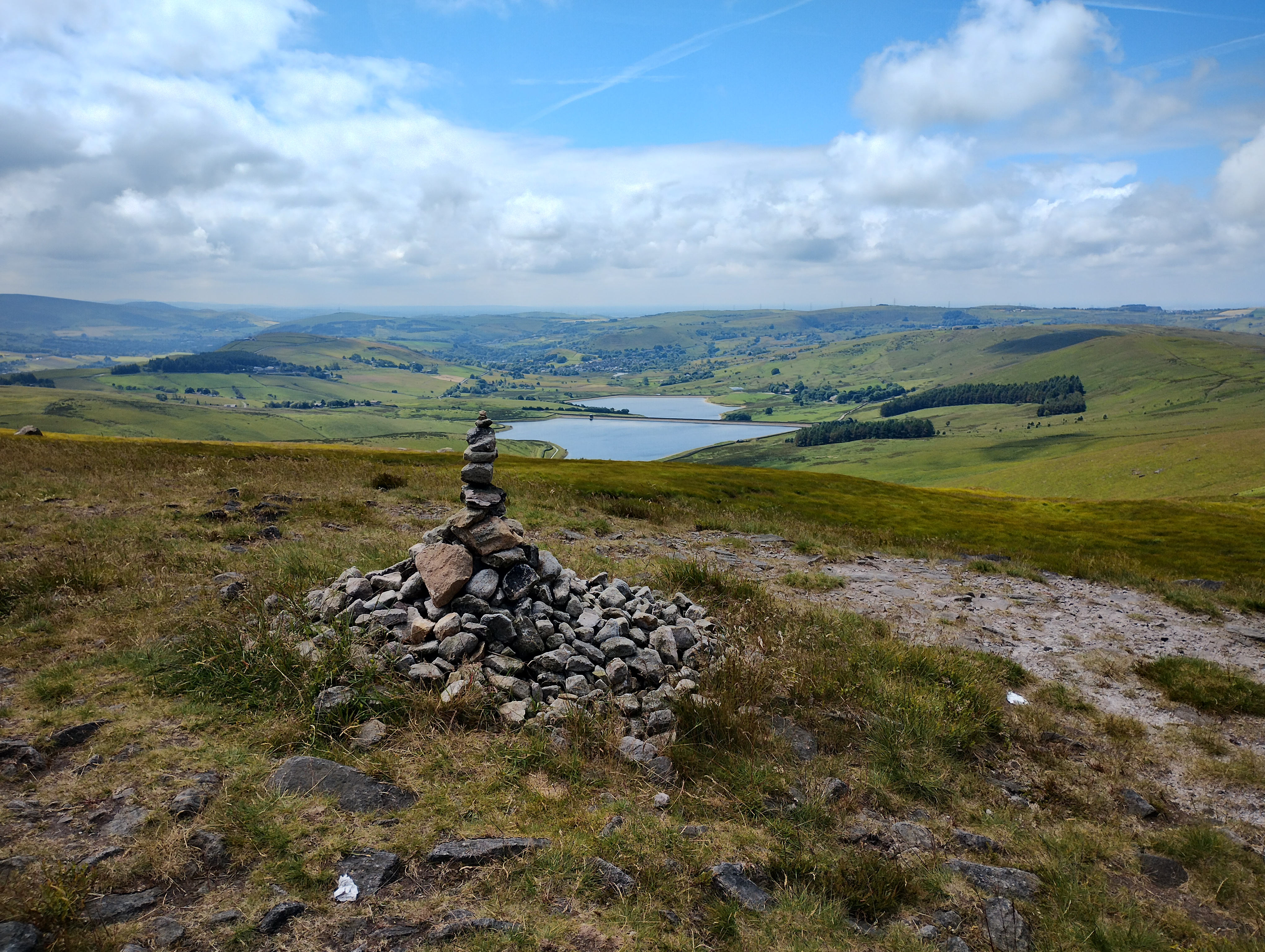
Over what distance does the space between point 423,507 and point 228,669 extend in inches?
627

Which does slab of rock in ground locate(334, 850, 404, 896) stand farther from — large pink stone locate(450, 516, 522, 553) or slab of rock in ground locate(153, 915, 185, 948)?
large pink stone locate(450, 516, 522, 553)

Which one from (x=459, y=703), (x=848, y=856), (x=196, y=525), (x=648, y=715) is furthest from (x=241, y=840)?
(x=196, y=525)

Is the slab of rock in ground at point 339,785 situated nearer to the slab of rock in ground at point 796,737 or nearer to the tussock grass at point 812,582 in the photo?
the slab of rock in ground at point 796,737

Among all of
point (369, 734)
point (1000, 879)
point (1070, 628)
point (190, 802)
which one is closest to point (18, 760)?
point (190, 802)

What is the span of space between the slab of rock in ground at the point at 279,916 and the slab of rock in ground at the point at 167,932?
2.22 ft

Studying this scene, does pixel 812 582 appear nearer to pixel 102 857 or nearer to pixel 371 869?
pixel 371 869

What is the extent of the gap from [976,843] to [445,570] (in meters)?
9.79

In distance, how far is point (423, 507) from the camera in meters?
26.4

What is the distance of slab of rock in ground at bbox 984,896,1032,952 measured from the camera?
23.6 feet

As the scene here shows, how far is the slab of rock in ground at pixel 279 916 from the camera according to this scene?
627 cm

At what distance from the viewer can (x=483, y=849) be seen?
7559 millimetres

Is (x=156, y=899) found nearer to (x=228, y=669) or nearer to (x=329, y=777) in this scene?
(x=329, y=777)

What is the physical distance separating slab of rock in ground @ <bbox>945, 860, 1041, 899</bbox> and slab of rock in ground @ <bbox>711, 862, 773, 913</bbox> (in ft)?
9.17

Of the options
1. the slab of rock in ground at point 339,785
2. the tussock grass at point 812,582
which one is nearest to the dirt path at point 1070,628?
the tussock grass at point 812,582
